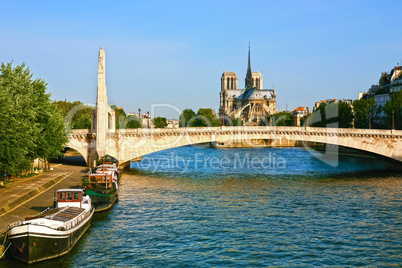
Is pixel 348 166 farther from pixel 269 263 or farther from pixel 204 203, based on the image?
pixel 269 263

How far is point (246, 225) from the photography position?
115 ft

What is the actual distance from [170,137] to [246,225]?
3656 cm

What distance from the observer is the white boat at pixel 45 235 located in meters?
24.0

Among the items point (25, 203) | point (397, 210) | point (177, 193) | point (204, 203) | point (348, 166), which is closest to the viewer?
point (25, 203)

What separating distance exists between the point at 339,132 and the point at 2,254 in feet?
185

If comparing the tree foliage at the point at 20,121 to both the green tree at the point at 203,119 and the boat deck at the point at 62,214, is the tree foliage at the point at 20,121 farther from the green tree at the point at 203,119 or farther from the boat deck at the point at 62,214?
the green tree at the point at 203,119

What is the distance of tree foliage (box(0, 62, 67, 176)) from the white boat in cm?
886

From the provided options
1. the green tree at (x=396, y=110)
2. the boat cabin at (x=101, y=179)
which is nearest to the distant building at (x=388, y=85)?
the green tree at (x=396, y=110)

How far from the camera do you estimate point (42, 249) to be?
2470 centimetres

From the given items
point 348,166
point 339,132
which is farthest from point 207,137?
point 348,166

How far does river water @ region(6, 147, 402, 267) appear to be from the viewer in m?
27.3

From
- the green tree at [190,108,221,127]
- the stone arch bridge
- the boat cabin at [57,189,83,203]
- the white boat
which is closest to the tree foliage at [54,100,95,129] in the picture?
the stone arch bridge

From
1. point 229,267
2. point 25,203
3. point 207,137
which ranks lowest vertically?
point 229,267

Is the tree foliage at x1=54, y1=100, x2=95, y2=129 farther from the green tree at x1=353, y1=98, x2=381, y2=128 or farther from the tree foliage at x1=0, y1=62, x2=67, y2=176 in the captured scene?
A: the green tree at x1=353, y1=98, x2=381, y2=128
